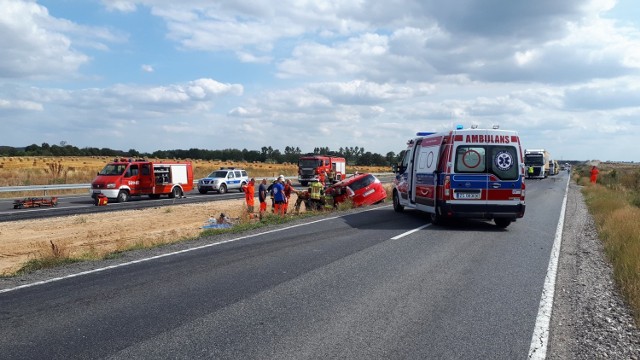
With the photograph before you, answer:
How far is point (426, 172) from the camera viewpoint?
14609 mm

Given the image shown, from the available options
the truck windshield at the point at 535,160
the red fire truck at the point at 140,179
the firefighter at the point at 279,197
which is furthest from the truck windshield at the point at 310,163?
the firefighter at the point at 279,197

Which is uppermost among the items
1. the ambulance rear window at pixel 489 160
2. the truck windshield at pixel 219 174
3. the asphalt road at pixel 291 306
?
the ambulance rear window at pixel 489 160

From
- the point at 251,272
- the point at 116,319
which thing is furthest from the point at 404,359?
the point at 251,272

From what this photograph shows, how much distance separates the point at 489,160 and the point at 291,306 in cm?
862

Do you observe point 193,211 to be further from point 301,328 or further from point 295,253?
point 301,328

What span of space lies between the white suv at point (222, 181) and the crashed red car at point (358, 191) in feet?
54.7

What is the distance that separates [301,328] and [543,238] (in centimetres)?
875

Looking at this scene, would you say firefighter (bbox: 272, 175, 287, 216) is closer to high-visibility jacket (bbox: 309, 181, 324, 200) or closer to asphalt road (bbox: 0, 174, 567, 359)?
high-visibility jacket (bbox: 309, 181, 324, 200)

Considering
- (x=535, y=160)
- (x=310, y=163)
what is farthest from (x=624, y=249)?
(x=535, y=160)

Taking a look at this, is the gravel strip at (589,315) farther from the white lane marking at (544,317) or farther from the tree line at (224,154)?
the tree line at (224,154)

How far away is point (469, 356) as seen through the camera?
4.68 metres

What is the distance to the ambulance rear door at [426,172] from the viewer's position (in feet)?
45.6

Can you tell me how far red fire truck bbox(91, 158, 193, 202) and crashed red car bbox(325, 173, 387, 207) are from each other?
12451 mm

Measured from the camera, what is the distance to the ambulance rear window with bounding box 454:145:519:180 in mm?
13219
